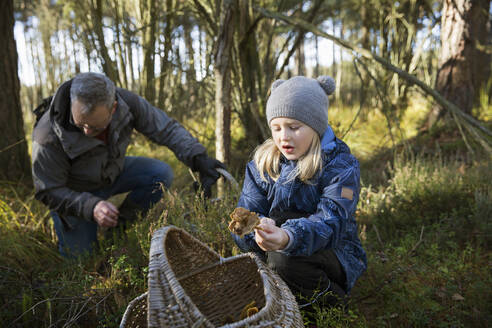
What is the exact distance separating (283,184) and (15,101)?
9.62ft

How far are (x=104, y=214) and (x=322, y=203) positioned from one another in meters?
1.47

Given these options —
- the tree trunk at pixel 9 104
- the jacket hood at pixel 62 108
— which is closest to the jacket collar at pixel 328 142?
the jacket hood at pixel 62 108

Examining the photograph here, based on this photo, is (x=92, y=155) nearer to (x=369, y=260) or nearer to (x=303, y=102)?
(x=303, y=102)

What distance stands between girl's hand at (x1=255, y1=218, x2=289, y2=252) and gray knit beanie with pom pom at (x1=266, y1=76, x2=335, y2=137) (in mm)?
585

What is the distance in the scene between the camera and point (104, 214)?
229 centimetres

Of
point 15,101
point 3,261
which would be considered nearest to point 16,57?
point 15,101

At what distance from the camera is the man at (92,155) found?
7.60 ft

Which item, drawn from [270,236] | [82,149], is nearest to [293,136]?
[270,236]

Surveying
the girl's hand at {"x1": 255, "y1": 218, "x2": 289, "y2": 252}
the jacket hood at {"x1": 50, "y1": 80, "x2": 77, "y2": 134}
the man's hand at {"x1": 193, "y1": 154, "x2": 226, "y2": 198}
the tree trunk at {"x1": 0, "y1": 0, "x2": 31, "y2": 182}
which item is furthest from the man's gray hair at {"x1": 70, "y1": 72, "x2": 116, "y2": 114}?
the girl's hand at {"x1": 255, "y1": 218, "x2": 289, "y2": 252}

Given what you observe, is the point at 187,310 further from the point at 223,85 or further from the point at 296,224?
the point at 223,85

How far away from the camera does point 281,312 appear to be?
4.06 ft

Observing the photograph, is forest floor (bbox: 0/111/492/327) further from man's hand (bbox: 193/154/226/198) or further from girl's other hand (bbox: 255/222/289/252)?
girl's other hand (bbox: 255/222/289/252)

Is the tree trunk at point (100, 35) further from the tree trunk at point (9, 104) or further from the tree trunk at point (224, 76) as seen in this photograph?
the tree trunk at point (224, 76)

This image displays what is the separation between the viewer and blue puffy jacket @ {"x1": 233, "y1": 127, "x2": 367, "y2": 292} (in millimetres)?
1495
